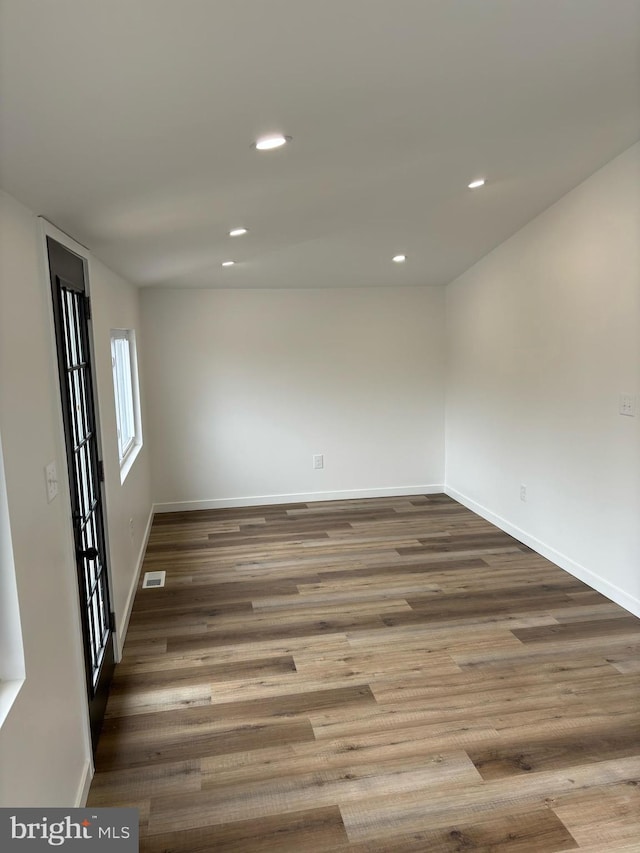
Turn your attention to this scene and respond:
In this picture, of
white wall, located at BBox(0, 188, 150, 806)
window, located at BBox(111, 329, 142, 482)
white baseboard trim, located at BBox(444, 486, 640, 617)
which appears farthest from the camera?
window, located at BBox(111, 329, 142, 482)

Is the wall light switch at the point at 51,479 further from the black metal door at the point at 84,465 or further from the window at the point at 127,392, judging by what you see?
the window at the point at 127,392

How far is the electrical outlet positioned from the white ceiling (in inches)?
54.6

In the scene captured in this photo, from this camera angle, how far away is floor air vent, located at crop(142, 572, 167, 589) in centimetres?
399

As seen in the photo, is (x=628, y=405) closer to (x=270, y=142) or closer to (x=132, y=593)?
(x=270, y=142)

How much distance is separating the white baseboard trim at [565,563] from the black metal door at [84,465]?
2961mm

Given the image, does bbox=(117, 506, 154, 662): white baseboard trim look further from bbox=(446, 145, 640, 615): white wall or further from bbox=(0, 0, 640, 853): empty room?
bbox=(446, 145, 640, 615): white wall

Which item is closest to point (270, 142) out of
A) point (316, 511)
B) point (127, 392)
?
point (127, 392)

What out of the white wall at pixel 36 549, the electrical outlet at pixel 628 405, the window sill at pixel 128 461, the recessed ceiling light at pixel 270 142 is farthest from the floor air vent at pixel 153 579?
the electrical outlet at pixel 628 405

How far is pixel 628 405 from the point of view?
11.0 ft

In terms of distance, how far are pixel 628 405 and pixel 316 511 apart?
10.2 ft

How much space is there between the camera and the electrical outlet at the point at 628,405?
331cm

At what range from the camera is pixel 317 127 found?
6.86 feet

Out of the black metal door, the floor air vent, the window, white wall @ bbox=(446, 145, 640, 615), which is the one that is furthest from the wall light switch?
white wall @ bbox=(446, 145, 640, 615)

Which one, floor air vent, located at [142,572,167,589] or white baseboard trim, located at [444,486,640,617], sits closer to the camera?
white baseboard trim, located at [444,486,640,617]
